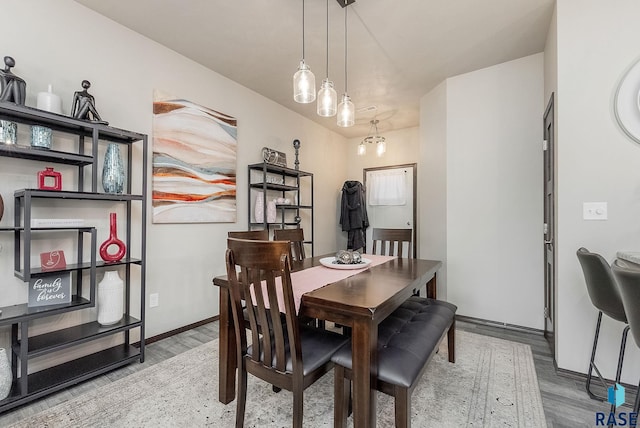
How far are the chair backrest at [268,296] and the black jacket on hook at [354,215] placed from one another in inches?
137

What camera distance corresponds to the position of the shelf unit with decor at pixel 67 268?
1.65 m

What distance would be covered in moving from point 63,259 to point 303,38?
95.3 inches

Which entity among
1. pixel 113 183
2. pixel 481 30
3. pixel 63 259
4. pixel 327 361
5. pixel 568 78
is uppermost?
pixel 481 30

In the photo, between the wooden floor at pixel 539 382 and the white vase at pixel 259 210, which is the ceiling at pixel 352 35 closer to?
the white vase at pixel 259 210

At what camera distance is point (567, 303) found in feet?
6.56

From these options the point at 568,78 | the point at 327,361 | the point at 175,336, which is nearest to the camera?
the point at 327,361

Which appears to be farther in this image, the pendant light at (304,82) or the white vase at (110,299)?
the white vase at (110,299)

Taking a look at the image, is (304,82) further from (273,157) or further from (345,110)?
(273,157)

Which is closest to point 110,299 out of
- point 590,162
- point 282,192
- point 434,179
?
point 282,192

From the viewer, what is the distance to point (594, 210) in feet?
6.26

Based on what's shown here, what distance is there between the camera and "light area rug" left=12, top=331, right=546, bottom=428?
1548 millimetres

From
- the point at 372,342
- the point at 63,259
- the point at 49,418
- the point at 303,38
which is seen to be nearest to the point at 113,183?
the point at 63,259

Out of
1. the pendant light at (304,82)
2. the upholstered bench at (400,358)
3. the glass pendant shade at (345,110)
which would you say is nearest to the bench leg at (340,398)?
the upholstered bench at (400,358)

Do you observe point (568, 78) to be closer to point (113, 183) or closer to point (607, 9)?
point (607, 9)
